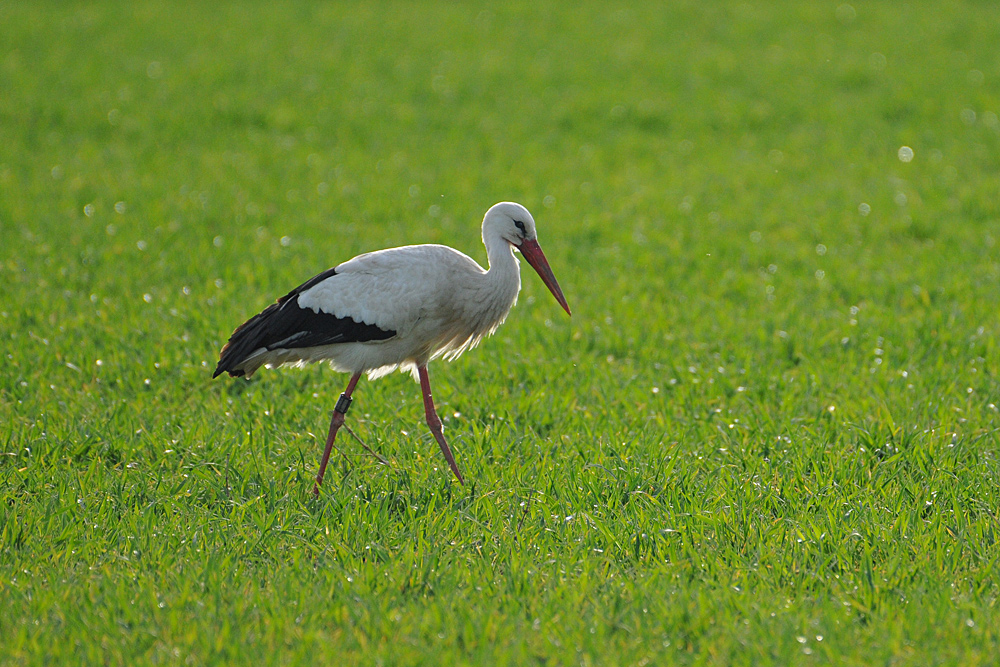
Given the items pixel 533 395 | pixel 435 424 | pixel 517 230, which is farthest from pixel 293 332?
pixel 533 395

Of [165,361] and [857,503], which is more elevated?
[165,361]

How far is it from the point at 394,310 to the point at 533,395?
1.22 metres

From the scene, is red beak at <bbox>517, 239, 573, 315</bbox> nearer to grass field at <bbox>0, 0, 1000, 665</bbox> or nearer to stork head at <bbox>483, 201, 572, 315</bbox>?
stork head at <bbox>483, 201, 572, 315</bbox>

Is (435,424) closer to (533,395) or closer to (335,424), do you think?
(335,424)

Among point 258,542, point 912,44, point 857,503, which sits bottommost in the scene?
point 857,503

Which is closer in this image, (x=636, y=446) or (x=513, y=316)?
(x=636, y=446)

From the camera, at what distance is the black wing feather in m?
4.60

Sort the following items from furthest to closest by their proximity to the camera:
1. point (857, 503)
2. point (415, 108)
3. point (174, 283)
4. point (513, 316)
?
point (415, 108) → point (174, 283) → point (513, 316) → point (857, 503)

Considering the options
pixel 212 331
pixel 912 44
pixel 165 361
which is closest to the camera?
pixel 165 361

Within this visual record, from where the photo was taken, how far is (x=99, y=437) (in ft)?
15.7

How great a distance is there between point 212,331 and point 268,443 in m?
1.72

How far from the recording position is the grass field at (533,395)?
3.32m

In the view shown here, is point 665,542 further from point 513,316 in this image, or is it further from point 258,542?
point 513,316

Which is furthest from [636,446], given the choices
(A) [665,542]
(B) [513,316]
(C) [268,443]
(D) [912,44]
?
(D) [912,44]
